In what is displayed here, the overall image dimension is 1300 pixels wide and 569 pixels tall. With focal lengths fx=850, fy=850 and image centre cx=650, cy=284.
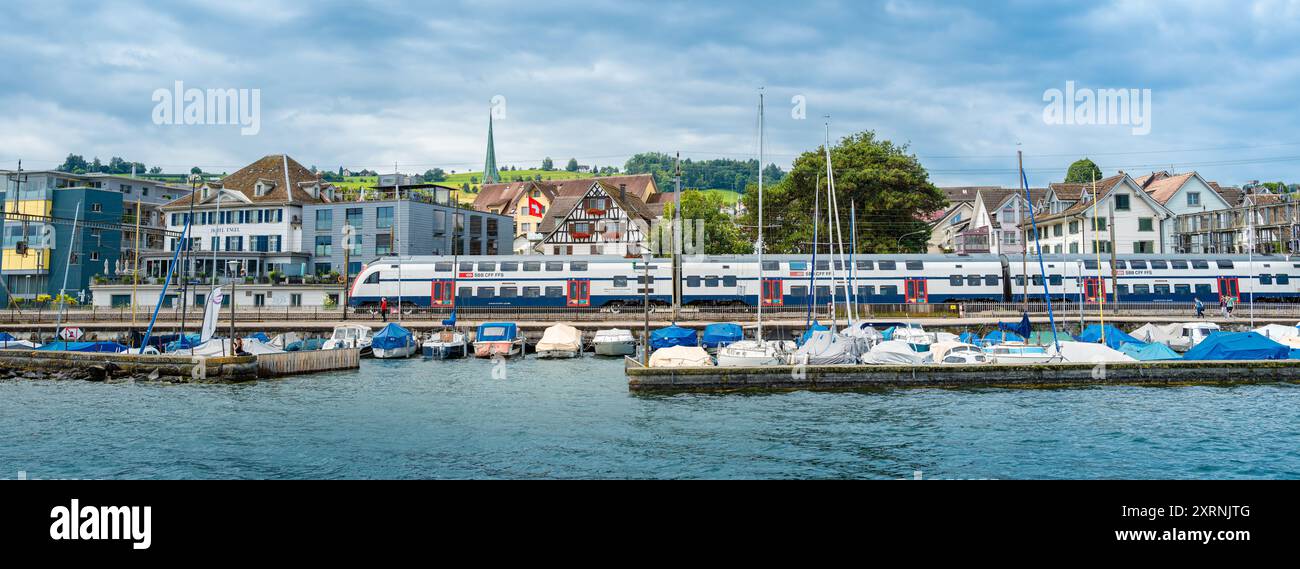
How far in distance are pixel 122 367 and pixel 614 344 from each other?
23.4m

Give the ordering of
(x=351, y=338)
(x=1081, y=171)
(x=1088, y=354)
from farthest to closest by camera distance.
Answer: (x=1081, y=171) → (x=351, y=338) → (x=1088, y=354)

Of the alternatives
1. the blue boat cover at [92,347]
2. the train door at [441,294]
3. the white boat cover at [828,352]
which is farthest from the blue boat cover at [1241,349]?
the blue boat cover at [92,347]

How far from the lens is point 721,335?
149 feet

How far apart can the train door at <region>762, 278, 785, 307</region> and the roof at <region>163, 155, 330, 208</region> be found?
4432 cm

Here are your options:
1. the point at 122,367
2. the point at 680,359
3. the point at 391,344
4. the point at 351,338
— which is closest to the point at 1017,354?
the point at 680,359

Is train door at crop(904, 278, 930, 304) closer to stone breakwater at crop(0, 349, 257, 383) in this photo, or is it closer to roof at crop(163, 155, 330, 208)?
stone breakwater at crop(0, 349, 257, 383)

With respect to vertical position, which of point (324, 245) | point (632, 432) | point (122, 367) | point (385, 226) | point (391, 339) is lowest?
point (632, 432)

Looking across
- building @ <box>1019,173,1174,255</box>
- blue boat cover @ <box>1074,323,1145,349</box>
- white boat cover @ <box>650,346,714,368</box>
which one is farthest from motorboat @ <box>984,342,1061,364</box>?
building @ <box>1019,173,1174,255</box>

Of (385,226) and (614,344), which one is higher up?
(385,226)

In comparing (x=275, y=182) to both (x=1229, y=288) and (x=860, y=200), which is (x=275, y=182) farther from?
(x=1229, y=288)

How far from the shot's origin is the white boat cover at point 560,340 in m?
45.7

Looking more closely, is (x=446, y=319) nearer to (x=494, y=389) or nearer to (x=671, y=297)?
(x=671, y=297)

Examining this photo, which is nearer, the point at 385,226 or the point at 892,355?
the point at 892,355

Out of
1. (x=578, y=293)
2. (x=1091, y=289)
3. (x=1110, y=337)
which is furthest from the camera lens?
(x=578, y=293)
